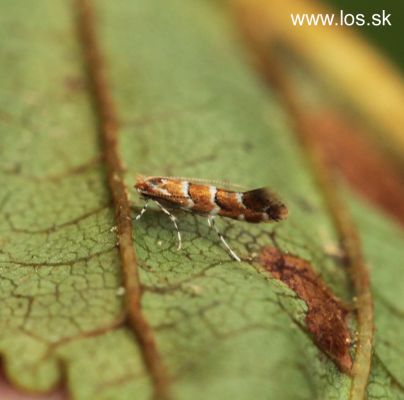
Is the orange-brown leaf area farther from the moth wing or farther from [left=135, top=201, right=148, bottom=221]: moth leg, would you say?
[left=135, top=201, right=148, bottom=221]: moth leg

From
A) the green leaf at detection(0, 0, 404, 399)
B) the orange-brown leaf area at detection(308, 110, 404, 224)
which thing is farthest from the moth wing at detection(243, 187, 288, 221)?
the orange-brown leaf area at detection(308, 110, 404, 224)

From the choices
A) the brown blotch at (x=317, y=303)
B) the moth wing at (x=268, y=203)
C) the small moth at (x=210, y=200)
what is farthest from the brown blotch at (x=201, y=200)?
the brown blotch at (x=317, y=303)

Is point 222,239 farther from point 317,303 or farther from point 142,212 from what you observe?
point 317,303

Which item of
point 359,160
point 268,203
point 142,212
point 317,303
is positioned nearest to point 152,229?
point 142,212

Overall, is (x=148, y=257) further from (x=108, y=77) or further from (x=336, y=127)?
(x=336, y=127)

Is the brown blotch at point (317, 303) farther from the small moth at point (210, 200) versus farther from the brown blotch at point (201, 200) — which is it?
the brown blotch at point (201, 200)

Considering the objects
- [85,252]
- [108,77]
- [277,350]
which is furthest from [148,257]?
[108,77]

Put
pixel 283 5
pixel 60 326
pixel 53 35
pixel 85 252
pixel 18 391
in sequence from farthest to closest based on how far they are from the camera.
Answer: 1. pixel 283 5
2. pixel 53 35
3. pixel 85 252
4. pixel 60 326
5. pixel 18 391
